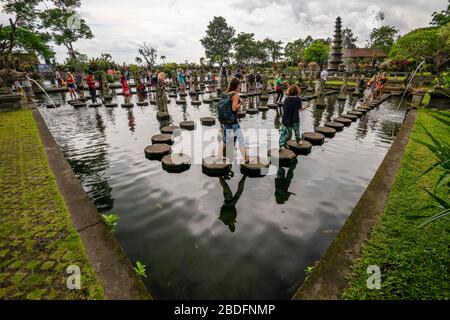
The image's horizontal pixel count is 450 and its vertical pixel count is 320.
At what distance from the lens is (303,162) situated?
636 cm

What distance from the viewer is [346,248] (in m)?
2.80

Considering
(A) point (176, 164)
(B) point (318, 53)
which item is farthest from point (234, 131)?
(B) point (318, 53)

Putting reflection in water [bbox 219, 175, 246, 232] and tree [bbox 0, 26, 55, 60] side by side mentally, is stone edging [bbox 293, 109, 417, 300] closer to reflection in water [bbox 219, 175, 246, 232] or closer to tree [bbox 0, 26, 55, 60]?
reflection in water [bbox 219, 175, 246, 232]

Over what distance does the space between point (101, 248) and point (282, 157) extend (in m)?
4.76

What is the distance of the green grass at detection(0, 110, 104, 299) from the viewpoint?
2.34 meters

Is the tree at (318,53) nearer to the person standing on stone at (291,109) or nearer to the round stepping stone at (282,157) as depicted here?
A: the person standing on stone at (291,109)

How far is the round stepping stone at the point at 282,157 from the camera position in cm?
620

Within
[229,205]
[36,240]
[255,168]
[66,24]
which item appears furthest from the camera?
[66,24]

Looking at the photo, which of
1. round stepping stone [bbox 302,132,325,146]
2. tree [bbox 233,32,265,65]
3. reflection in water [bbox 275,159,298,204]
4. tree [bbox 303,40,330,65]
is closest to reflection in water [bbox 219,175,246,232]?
reflection in water [bbox 275,159,298,204]

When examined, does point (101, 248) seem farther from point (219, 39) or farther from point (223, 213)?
point (219, 39)

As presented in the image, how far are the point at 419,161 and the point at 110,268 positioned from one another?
265 inches

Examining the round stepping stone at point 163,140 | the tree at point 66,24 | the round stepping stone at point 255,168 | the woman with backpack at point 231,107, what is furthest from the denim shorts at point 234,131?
the tree at point 66,24

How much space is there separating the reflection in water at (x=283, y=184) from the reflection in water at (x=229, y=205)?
777mm

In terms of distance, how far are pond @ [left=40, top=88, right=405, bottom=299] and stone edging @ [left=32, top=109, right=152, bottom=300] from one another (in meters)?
0.42
